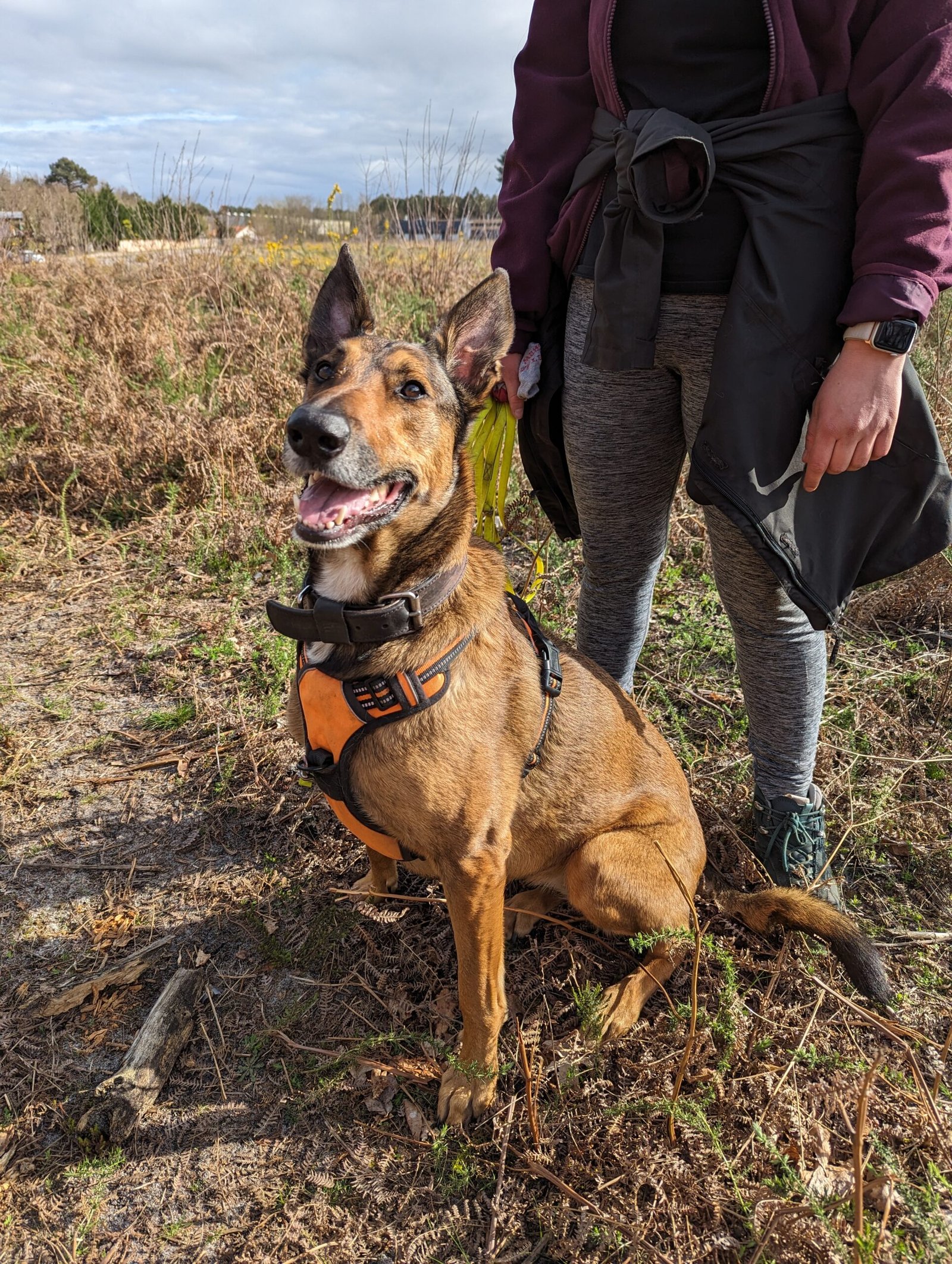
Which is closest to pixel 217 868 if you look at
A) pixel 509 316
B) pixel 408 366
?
pixel 408 366

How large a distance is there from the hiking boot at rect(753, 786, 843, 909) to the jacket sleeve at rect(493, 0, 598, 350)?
1.95 metres

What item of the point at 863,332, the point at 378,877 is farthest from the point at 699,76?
the point at 378,877

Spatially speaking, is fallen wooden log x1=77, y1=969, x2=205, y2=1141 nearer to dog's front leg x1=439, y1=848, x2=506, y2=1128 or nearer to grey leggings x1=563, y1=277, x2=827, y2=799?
dog's front leg x1=439, y1=848, x2=506, y2=1128

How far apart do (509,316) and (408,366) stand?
0.37 m

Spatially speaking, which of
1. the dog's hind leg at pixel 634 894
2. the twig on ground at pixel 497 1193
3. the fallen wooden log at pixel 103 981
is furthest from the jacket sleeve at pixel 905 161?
the fallen wooden log at pixel 103 981

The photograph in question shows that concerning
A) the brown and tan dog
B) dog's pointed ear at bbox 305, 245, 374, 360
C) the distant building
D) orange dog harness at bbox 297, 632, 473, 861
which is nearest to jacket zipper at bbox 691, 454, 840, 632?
the brown and tan dog

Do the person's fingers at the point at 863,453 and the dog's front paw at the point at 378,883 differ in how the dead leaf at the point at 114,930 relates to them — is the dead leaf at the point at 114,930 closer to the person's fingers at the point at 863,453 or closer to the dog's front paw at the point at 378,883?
the dog's front paw at the point at 378,883

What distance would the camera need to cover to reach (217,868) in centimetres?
304

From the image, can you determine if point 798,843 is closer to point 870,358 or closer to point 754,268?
point 870,358

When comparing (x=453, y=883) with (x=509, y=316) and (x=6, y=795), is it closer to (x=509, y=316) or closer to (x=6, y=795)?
(x=509, y=316)

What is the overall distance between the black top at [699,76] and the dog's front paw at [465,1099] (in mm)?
2455

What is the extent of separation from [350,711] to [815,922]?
1.60m

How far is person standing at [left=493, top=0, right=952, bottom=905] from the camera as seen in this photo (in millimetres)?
1848

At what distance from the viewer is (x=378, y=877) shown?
2.92 metres
